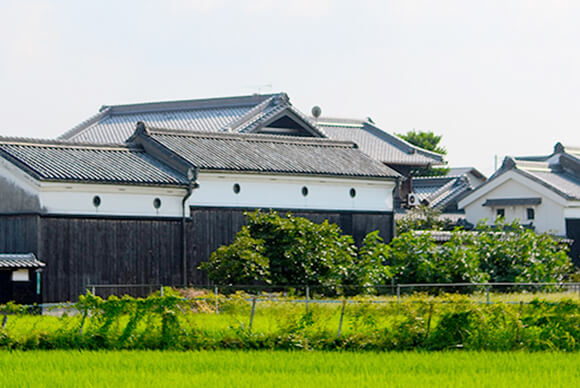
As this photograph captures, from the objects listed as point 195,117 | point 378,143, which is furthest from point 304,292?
point 378,143

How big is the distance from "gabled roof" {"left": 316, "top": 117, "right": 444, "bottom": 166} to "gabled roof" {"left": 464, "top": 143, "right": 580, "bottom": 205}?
3062 millimetres

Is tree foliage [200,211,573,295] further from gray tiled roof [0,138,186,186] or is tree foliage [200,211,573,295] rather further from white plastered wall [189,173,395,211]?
gray tiled roof [0,138,186,186]

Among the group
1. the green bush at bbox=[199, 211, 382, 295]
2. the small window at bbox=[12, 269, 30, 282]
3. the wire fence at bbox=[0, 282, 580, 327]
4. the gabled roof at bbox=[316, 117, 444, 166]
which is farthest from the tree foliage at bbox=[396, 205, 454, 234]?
the small window at bbox=[12, 269, 30, 282]

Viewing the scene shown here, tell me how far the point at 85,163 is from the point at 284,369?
39.3 feet

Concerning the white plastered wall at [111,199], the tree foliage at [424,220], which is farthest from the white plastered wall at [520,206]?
the white plastered wall at [111,199]

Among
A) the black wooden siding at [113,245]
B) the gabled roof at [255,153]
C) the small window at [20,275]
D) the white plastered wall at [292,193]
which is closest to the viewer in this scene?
the small window at [20,275]

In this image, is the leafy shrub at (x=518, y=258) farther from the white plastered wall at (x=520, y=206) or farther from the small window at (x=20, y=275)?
the small window at (x=20, y=275)

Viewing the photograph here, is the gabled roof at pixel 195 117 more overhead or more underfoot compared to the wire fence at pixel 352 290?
more overhead

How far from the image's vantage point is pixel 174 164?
28.4 m

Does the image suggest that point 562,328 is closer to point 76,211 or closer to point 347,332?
point 347,332

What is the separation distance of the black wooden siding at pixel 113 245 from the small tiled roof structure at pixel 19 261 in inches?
13.5

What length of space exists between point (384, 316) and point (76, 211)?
9.36m

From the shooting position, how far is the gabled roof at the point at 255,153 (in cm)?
2884

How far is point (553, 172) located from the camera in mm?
45375
